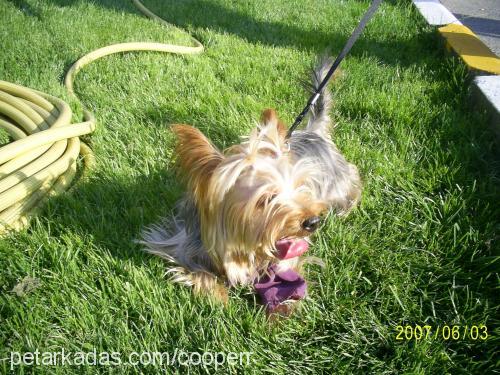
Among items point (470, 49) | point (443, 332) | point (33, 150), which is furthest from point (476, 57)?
point (33, 150)

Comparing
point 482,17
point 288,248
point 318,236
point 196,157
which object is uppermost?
point 482,17

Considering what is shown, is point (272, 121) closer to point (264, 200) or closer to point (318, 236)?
point (264, 200)

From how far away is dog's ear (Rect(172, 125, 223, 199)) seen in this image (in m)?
1.81

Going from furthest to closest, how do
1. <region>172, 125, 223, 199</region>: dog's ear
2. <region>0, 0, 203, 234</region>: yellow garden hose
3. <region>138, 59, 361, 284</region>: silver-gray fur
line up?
<region>0, 0, 203, 234</region>: yellow garden hose < <region>138, 59, 361, 284</region>: silver-gray fur < <region>172, 125, 223, 199</region>: dog's ear

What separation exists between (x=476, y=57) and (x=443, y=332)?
281 centimetres

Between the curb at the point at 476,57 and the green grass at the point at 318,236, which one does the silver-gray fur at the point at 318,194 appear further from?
the curb at the point at 476,57

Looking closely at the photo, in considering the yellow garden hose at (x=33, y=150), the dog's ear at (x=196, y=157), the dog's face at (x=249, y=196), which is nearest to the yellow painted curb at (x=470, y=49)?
the dog's face at (x=249, y=196)

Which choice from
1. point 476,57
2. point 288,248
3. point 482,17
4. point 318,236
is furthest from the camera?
point 482,17

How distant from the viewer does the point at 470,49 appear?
12.8 ft

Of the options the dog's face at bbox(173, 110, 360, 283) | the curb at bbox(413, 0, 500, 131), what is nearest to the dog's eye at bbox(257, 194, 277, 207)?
the dog's face at bbox(173, 110, 360, 283)

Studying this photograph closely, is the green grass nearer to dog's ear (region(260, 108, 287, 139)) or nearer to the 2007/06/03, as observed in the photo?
the 2007/06/03

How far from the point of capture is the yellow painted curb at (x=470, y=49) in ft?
11.6

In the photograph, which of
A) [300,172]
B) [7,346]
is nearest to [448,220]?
[300,172]

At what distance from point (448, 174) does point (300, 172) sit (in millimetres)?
1242
